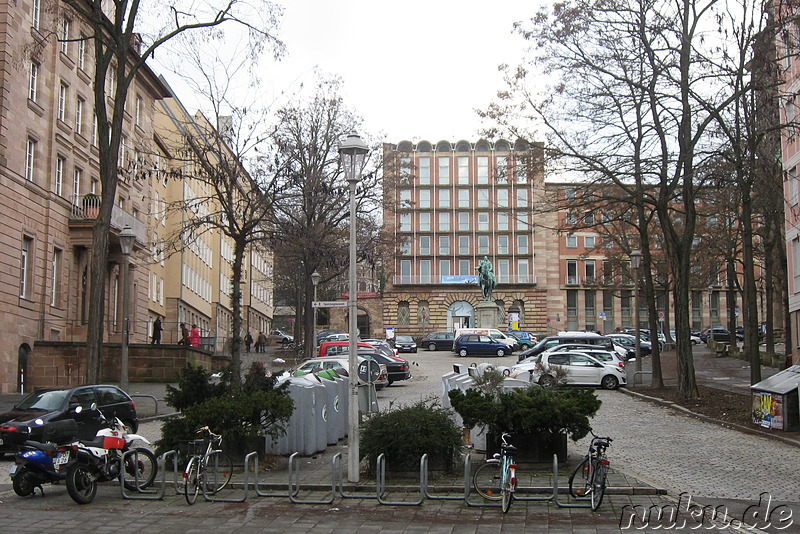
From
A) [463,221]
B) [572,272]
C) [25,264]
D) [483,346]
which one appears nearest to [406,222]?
[463,221]

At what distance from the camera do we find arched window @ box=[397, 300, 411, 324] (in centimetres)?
10094

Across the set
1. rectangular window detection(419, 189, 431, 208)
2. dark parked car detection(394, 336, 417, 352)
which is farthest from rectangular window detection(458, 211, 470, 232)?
dark parked car detection(394, 336, 417, 352)

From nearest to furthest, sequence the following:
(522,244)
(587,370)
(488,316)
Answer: (587,370) → (488,316) → (522,244)

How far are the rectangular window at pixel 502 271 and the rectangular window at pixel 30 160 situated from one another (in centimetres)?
7079

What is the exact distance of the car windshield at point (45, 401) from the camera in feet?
61.0

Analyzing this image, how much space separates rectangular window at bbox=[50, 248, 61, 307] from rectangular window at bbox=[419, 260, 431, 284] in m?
66.3

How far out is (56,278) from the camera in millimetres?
38500

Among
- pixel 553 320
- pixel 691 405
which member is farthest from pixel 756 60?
pixel 553 320

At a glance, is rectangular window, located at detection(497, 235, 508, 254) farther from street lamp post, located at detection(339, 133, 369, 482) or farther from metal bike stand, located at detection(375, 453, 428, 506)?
metal bike stand, located at detection(375, 453, 428, 506)

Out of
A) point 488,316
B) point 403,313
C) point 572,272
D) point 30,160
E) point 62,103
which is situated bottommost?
point 488,316

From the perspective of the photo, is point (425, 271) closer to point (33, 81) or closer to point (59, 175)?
point (59, 175)

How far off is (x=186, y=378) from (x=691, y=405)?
57.2 ft

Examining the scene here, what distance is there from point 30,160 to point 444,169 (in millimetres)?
72600

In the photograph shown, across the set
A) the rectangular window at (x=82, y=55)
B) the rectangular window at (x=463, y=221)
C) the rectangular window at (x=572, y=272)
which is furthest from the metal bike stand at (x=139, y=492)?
the rectangular window at (x=463, y=221)
